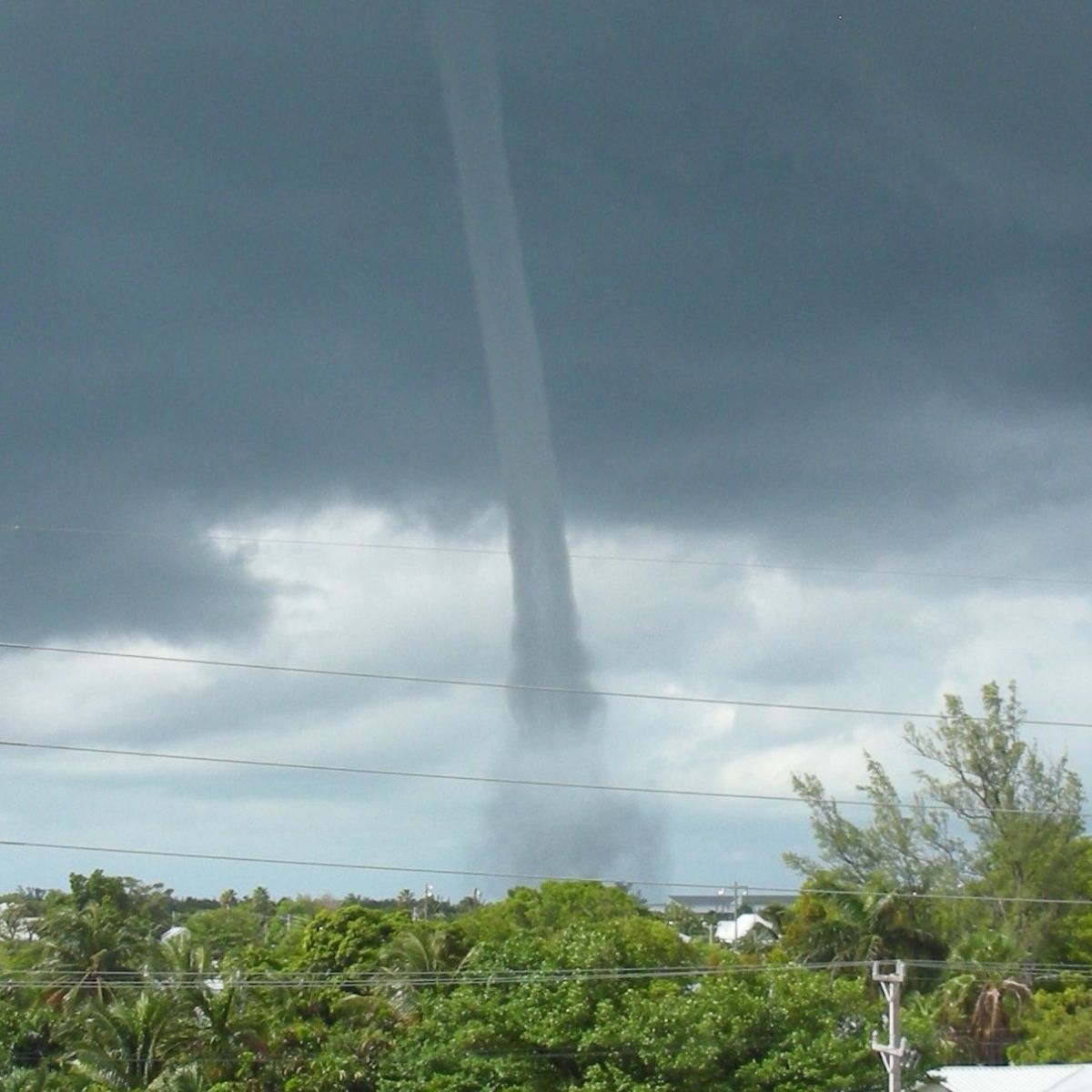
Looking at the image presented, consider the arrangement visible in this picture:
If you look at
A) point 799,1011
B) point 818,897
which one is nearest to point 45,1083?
point 799,1011

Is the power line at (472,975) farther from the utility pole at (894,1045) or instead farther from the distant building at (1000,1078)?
the distant building at (1000,1078)

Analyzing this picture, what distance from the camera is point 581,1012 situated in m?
35.2

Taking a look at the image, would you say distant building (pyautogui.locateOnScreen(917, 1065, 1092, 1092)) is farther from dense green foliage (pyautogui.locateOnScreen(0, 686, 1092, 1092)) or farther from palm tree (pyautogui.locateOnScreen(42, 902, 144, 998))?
palm tree (pyautogui.locateOnScreen(42, 902, 144, 998))

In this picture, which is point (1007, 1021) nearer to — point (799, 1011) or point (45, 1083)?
point (799, 1011)

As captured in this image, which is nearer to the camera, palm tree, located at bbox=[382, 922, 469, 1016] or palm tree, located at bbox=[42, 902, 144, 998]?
palm tree, located at bbox=[382, 922, 469, 1016]

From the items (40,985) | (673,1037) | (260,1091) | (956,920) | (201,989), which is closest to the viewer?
(673,1037)

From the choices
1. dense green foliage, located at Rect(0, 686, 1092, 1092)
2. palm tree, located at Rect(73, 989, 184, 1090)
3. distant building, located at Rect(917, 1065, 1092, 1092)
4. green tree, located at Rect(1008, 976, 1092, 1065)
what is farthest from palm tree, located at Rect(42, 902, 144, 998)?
green tree, located at Rect(1008, 976, 1092, 1065)

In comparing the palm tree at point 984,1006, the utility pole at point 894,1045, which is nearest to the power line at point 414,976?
the utility pole at point 894,1045

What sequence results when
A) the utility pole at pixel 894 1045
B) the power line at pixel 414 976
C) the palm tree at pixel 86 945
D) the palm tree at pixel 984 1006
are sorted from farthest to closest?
the palm tree at pixel 86 945 < the palm tree at pixel 984 1006 < the power line at pixel 414 976 < the utility pole at pixel 894 1045

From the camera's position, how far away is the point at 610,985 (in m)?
36.3

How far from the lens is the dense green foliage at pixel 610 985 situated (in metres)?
34.7

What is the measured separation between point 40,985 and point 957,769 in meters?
37.7

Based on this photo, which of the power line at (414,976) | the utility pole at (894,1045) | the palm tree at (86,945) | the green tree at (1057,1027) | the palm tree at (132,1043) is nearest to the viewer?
the utility pole at (894,1045)

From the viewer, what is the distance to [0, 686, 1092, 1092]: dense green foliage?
34.7m
